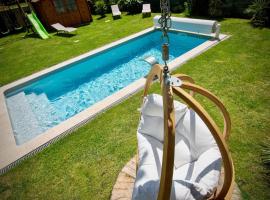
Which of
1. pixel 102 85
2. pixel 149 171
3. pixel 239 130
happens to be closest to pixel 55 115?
pixel 102 85

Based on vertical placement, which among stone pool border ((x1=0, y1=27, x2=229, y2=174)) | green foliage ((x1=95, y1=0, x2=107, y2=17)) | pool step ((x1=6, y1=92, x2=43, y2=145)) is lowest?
pool step ((x1=6, y1=92, x2=43, y2=145))

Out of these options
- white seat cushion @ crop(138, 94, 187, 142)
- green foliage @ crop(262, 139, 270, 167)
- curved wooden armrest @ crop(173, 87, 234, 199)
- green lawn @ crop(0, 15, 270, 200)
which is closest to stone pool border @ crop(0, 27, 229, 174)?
green lawn @ crop(0, 15, 270, 200)

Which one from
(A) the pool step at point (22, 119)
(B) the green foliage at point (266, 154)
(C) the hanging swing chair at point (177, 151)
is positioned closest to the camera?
(C) the hanging swing chair at point (177, 151)

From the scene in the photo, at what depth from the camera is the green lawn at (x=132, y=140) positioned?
209 inches

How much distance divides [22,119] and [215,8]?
14.3 m

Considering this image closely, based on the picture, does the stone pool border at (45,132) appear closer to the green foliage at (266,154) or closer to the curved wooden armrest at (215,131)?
the green foliage at (266,154)

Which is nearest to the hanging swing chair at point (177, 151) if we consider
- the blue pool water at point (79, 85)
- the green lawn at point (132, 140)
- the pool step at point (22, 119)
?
the green lawn at point (132, 140)

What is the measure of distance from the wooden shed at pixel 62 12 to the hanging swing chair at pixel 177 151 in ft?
59.1

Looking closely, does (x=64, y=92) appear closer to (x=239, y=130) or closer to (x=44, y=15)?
(x=239, y=130)

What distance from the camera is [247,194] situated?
4551mm

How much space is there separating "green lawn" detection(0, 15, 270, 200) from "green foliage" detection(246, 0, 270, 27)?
1728 mm

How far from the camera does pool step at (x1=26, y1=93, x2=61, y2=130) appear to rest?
30.1 ft

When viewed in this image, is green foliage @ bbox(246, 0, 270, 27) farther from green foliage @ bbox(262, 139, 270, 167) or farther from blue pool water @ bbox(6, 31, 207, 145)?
green foliage @ bbox(262, 139, 270, 167)

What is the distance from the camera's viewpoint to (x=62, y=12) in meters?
19.6
